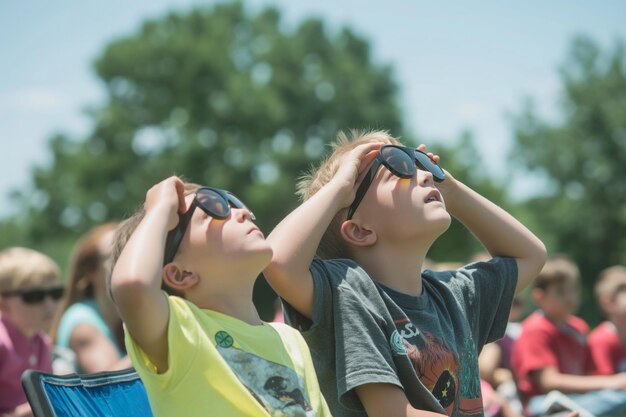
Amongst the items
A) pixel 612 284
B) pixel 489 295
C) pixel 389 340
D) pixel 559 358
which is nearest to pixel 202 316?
pixel 389 340

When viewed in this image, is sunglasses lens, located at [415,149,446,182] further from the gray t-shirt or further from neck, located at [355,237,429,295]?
the gray t-shirt

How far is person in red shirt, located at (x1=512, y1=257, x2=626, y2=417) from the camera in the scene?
6680 millimetres

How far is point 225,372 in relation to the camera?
249cm

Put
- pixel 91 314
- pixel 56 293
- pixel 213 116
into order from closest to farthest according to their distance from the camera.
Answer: pixel 56 293 → pixel 91 314 → pixel 213 116

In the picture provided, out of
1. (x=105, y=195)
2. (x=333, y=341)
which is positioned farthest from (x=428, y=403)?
(x=105, y=195)

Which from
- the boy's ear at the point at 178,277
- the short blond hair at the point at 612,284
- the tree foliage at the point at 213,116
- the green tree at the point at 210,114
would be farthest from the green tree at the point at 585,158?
the boy's ear at the point at 178,277

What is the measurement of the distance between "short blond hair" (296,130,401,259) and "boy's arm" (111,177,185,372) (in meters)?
0.80

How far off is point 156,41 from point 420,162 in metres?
44.6

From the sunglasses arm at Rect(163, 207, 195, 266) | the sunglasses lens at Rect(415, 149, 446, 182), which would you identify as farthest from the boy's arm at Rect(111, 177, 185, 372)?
the sunglasses lens at Rect(415, 149, 446, 182)

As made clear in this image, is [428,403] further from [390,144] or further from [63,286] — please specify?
[63,286]

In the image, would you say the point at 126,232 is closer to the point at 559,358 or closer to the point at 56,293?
the point at 56,293

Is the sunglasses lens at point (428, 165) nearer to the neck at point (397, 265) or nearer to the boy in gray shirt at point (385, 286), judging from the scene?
the boy in gray shirt at point (385, 286)

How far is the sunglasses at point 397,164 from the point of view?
3.00m

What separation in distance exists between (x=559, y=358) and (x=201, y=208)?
16.8 feet
